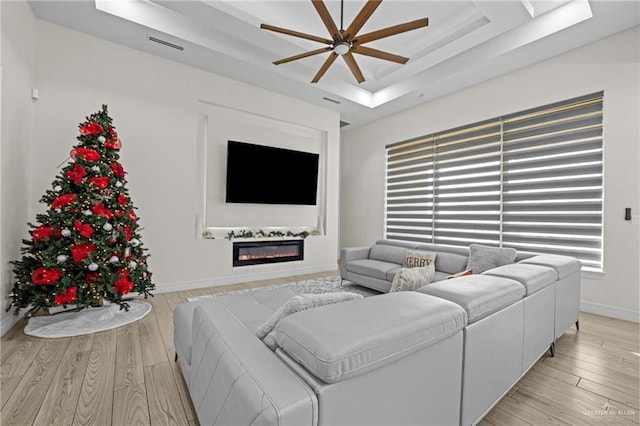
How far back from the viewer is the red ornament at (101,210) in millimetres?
2885

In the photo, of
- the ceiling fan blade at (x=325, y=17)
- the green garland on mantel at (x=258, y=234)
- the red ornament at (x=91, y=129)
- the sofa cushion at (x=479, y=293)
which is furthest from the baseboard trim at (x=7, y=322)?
the ceiling fan blade at (x=325, y=17)

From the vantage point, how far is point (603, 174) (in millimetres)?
3432

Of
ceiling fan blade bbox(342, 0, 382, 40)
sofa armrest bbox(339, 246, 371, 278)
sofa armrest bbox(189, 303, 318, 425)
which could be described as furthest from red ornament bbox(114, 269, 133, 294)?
ceiling fan blade bbox(342, 0, 382, 40)

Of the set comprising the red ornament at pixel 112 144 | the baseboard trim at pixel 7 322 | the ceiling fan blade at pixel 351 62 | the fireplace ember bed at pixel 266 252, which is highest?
the ceiling fan blade at pixel 351 62

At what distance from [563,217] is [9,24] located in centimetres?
631

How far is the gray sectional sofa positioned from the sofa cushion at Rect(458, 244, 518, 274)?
119 centimetres

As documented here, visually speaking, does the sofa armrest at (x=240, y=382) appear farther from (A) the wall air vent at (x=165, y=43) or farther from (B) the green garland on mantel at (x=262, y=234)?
(A) the wall air vent at (x=165, y=43)

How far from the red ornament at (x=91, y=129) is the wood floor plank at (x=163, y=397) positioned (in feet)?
7.96

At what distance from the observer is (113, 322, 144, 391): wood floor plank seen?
194 cm

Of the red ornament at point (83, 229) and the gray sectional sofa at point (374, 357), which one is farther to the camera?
the red ornament at point (83, 229)

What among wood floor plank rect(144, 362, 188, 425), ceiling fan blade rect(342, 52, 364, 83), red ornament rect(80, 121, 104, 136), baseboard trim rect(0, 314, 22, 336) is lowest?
wood floor plank rect(144, 362, 188, 425)

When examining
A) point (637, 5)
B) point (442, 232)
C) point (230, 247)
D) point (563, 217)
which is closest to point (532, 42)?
point (637, 5)

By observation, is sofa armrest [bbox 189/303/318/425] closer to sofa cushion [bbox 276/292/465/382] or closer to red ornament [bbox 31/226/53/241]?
sofa cushion [bbox 276/292/465/382]

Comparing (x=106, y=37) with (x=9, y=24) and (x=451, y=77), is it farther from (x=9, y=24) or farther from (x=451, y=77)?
(x=451, y=77)
